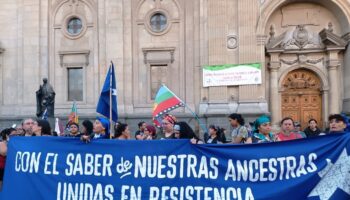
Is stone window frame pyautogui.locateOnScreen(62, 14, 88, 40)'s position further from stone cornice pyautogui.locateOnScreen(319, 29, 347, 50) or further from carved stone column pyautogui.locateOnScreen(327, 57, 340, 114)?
carved stone column pyautogui.locateOnScreen(327, 57, 340, 114)

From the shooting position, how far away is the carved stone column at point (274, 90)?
2155cm

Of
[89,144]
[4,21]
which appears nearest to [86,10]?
[4,21]

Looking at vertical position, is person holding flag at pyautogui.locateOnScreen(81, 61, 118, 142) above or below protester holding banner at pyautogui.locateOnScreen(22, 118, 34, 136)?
above

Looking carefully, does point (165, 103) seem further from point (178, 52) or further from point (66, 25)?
point (66, 25)

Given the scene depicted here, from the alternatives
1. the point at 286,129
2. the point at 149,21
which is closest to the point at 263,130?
the point at 286,129

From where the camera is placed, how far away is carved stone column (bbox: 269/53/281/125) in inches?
848

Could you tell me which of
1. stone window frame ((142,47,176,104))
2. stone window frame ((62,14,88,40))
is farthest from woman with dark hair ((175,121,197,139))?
stone window frame ((62,14,88,40))

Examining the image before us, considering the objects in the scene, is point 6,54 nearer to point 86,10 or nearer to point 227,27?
point 86,10

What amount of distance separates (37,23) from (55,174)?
18251 millimetres

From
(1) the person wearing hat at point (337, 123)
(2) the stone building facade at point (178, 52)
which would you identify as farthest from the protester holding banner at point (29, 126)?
(2) the stone building facade at point (178, 52)

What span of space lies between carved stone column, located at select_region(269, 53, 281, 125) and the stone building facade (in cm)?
5

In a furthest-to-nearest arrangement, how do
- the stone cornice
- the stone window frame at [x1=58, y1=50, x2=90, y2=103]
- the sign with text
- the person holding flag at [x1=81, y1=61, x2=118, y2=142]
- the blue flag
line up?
the stone window frame at [x1=58, y1=50, x2=90, y2=103]
the stone cornice
the sign with text
the blue flag
the person holding flag at [x1=81, y1=61, x2=118, y2=142]

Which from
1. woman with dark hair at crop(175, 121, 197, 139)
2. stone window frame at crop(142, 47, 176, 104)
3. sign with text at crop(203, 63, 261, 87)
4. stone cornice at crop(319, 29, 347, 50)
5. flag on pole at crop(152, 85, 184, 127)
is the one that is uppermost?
stone cornice at crop(319, 29, 347, 50)

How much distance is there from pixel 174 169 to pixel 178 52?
1637 cm
